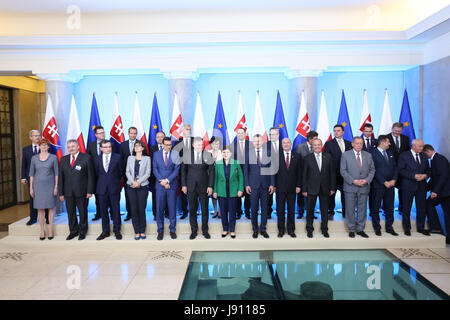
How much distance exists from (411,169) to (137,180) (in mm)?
4371

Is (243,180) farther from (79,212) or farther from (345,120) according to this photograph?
(79,212)

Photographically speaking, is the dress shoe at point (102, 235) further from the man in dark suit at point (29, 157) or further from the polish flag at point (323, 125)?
the polish flag at point (323, 125)

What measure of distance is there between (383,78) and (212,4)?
3.78 m

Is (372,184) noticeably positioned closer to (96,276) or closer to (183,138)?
(183,138)

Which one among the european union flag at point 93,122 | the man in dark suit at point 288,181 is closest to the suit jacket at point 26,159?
the european union flag at point 93,122

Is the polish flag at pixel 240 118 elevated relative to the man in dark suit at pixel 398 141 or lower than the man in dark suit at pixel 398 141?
elevated

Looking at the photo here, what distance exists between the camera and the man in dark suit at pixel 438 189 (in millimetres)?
5449

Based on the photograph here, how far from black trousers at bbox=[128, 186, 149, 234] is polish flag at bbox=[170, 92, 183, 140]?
4.30 feet

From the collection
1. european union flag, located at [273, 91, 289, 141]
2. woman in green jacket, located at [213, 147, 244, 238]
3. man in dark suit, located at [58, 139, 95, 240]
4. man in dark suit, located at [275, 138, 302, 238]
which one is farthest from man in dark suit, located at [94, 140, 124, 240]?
european union flag, located at [273, 91, 289, 141]

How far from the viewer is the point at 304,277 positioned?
427cm

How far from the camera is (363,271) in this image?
441 centimetres

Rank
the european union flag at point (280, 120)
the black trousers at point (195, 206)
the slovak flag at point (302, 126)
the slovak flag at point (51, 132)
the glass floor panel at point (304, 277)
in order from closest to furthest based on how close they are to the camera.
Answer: the glass floor panel at point (304, 277) < the black trousers at point (195, 206) < the slovak flag at point (51, 132) < the slovak flag at point (302, 126) < the european union flag at point (280, 120)

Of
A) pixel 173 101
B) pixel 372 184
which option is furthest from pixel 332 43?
Result: pixel 173 101

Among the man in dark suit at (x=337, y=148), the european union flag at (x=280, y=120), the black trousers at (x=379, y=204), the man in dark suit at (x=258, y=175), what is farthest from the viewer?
the european union flag at (x=280, y=120)
